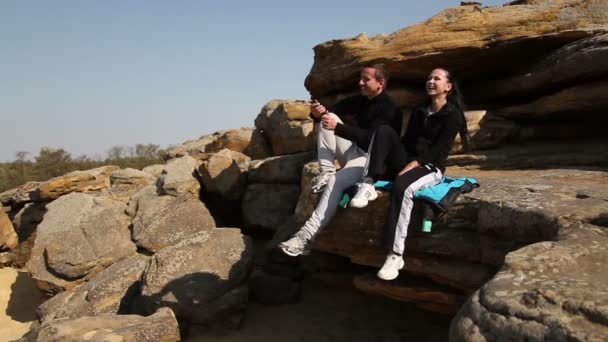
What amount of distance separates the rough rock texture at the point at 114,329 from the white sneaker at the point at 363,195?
457cm

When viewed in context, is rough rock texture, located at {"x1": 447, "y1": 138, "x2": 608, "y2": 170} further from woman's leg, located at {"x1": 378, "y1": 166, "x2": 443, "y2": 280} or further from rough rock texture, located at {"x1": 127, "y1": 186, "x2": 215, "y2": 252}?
rough rock texture, located at {"x1": 127, "y1": 186, "x2": 215, "y2": 252}

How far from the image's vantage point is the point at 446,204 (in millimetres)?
6031

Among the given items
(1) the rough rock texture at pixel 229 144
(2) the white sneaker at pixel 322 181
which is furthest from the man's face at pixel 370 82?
(1) the rough rock texture at pixel 229 144

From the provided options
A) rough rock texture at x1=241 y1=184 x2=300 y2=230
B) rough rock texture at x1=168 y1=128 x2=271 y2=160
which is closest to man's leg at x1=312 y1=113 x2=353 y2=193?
rough rock texture at x1=241 y1=184 x2=300 y2=230

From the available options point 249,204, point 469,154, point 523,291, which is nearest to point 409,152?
point 523,291

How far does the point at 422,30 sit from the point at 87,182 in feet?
38.9

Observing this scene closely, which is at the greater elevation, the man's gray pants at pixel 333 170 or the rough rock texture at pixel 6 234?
the man's gray pants at pixel 333 170

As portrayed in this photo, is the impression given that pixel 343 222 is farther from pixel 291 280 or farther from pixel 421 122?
pixel 291 280

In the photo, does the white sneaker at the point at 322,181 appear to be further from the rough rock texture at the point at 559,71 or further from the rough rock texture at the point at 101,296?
the rough rock texture at the point at 101,296

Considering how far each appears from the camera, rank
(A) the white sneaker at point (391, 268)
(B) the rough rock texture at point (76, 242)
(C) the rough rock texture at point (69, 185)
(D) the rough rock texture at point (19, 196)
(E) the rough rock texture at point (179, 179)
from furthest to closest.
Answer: (D) the rough rock texture at point (19, 196), (C) the rough rock texture at point (69, 185), (E) the rough rock texture at point (179, 179), (B) the rough rock texture at point (76, 242), (A) the white sneaker at point (391, 268)

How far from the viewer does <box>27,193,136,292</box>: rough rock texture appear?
1183 centimetres

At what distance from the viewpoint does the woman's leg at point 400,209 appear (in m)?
5.79

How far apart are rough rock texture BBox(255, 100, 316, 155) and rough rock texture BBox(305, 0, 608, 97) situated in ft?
8.08

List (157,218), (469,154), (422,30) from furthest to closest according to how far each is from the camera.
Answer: (157,218) → (422,30) → (469,154)
